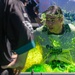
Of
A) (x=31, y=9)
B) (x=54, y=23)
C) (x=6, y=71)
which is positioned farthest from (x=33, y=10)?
(x=6, y=71)

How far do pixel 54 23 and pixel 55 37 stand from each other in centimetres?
18

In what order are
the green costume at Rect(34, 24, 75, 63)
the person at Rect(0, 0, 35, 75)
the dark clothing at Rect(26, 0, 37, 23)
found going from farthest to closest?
the dark clothing at Rect(26, 0, 37, 23) → the green costume at Rect(34, 24, 75, 63) → the person at Rect(0, 0, 35, 75)

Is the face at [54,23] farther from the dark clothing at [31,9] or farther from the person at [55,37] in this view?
the dark clothing at [31,9]

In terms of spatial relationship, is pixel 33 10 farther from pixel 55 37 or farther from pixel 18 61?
pixel 18 61

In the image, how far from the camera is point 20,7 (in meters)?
1.78

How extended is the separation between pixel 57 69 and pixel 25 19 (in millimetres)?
2243

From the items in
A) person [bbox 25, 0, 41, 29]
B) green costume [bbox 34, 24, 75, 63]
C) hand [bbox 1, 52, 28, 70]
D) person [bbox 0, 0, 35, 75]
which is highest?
person [bbox 0, 0, 35, 75]

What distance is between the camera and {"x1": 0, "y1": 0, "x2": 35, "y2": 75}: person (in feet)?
5.64

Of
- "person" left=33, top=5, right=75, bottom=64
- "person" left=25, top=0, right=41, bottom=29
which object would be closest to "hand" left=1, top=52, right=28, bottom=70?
"person" left=33, top=5, right=75, bottom=64

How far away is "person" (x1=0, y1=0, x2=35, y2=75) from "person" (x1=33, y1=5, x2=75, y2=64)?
223 cm

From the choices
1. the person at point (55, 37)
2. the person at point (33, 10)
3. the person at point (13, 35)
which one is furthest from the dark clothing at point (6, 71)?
the person at point (33, 10)

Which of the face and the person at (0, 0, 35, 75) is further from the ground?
the person at (0, 0, 35, 75)

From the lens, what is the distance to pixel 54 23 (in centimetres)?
407

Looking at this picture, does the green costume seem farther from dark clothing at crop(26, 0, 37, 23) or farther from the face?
dark clothing at crop(26, 0, 37, 23)
